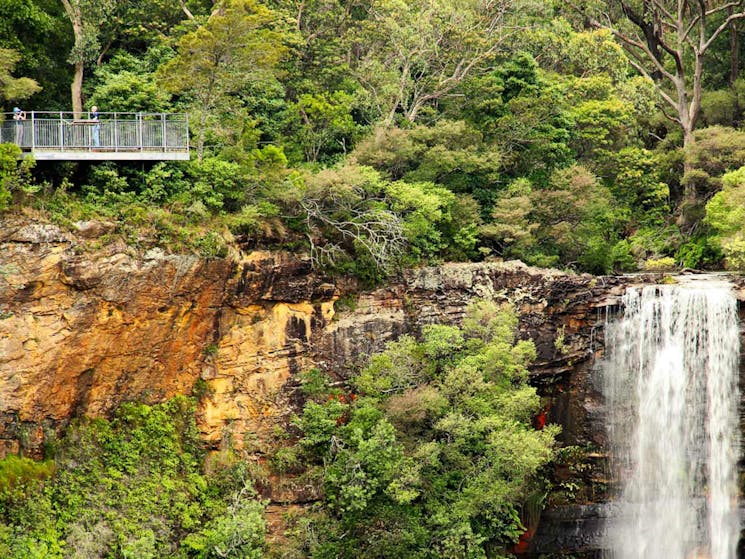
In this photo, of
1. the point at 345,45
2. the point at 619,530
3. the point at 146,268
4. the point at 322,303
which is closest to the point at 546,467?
the point at 619,530

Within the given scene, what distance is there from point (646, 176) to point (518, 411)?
14.5m

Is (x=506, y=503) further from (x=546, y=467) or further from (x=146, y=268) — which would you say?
(x=146, y=268)

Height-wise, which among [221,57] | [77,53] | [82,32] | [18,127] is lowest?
[18,127]

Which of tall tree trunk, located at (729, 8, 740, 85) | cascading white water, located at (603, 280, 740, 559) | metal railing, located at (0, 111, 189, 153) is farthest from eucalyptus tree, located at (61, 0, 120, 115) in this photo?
tall tree trunk, located at (729, 8, 740, 85)

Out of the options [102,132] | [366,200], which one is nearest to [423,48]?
[366,200]

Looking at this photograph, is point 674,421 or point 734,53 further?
point 734,53

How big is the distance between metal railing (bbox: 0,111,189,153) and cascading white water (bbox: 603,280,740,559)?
1354cm

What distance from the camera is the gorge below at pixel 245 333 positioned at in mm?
25391

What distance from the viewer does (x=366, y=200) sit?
3073 cm

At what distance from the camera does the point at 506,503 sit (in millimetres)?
27531

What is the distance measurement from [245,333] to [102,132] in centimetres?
664

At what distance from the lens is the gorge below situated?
83.3ft

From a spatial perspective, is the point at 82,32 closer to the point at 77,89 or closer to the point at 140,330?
the point at 77,89

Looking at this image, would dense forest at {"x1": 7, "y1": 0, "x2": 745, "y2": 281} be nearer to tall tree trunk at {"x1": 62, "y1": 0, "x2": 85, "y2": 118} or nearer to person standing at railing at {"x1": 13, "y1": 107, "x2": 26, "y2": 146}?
tall tree trunk at {"x1": 62, "y1": 0, "x2": 85, "y2": 118}
